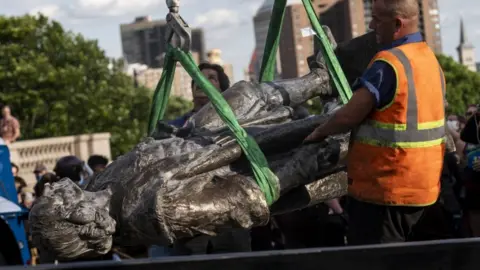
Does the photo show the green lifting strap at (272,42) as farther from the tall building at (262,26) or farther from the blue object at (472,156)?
the blue object at (472,156)

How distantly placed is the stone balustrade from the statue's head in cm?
2071

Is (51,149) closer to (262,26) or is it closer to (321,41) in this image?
(262,26)

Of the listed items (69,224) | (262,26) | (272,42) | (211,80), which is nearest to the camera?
(69,224)

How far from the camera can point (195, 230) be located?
5.02m

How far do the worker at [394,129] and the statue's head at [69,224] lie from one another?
1191 mm

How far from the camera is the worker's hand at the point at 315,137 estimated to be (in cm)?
527

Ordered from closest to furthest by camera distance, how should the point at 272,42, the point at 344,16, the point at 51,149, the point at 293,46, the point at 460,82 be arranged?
1. the point at 272,42
2. the point at 293,46
3. the point at 344,16
4. the point at 51,149
5. the point at 460,82

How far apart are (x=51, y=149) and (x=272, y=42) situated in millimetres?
22777

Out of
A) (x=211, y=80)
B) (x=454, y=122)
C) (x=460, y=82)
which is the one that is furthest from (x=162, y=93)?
(x=460, y=82)

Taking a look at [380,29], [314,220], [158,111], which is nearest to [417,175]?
[380,29]

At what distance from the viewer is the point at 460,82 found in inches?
2384

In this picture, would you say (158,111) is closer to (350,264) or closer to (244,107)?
(244,107)

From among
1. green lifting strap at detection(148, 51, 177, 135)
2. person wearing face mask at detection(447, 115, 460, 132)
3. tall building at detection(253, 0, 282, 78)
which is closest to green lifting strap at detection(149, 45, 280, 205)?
green lifting strap at detection(148, 51, 177, 135)

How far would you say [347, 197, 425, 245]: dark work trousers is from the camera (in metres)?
5.13
